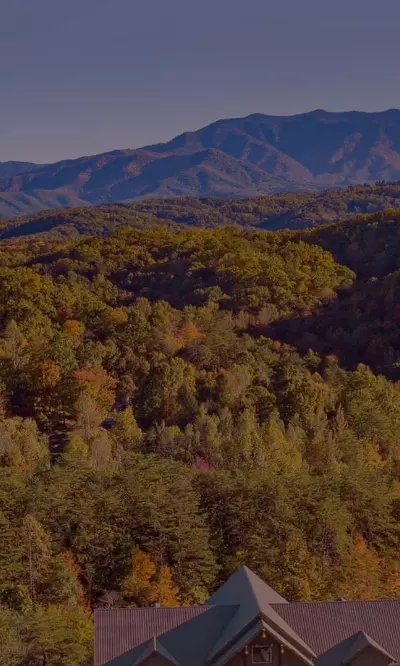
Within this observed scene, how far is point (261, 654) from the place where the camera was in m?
19.0

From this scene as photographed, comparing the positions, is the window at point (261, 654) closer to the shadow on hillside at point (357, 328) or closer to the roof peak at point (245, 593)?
the roof peak at point (245, 593)

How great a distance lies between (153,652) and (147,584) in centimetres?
1129

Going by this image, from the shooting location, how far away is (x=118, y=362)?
4909 centimetres

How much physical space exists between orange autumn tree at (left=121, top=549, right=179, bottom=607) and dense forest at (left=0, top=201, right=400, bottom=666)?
7cm

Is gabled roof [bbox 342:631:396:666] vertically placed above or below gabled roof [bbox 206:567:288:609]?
below

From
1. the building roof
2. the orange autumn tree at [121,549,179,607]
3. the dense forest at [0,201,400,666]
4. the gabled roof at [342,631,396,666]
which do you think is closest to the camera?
the gabled roof at [342,631,396,666]

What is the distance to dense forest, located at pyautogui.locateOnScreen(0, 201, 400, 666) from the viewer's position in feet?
98.6

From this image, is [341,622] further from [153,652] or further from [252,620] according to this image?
[153,652]

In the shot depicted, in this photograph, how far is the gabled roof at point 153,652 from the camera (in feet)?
60.3

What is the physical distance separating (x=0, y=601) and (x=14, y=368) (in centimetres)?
2008

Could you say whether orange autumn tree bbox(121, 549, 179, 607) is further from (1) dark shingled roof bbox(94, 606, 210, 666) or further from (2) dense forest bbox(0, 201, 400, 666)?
(1) dark shingled roof bbox(94, 606, 210, 666)

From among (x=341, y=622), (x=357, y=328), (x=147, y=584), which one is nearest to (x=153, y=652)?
(x=341, y=622)

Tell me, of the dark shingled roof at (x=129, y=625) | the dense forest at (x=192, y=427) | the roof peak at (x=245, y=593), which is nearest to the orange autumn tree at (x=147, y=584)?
the dense forest at (x=192, y=427)

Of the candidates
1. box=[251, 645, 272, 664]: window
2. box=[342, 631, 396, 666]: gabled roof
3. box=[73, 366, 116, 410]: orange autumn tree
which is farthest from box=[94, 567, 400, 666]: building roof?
box=[73, 366, 116, 410]: orange autumn tree
